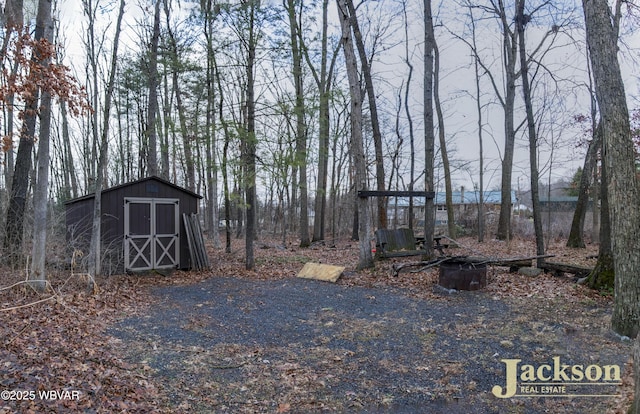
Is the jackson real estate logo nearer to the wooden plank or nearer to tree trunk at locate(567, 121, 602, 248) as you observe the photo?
the wooden plank

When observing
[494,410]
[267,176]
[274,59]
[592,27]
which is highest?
[274,59]

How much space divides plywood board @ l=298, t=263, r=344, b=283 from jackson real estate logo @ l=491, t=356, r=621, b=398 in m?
5.08

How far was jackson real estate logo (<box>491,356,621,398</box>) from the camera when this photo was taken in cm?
345

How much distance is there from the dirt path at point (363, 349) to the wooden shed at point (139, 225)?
3204 mm

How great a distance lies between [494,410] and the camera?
3.21 metres

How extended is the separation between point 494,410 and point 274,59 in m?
10.1

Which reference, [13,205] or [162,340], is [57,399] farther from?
[13,205]

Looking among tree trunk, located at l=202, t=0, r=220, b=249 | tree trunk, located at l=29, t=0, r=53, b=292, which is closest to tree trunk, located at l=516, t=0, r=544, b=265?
tree trunk, located at l=202, t=0, r=220, b=249

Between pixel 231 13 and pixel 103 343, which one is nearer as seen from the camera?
pixel 103 343

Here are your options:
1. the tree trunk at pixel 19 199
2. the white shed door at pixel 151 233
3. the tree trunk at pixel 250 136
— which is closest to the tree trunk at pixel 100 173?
the white shed door at pixel 151 233

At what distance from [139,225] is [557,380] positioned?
9.46 metres

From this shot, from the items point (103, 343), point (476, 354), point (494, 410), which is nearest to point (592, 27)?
point (476, 354)

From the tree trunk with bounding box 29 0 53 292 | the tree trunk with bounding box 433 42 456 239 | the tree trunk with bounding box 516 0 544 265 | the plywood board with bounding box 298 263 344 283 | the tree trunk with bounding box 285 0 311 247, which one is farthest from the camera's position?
the tree trunk with bounding box 433 42 456 239

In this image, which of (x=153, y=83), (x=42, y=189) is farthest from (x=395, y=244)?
(x=153, y=83)
